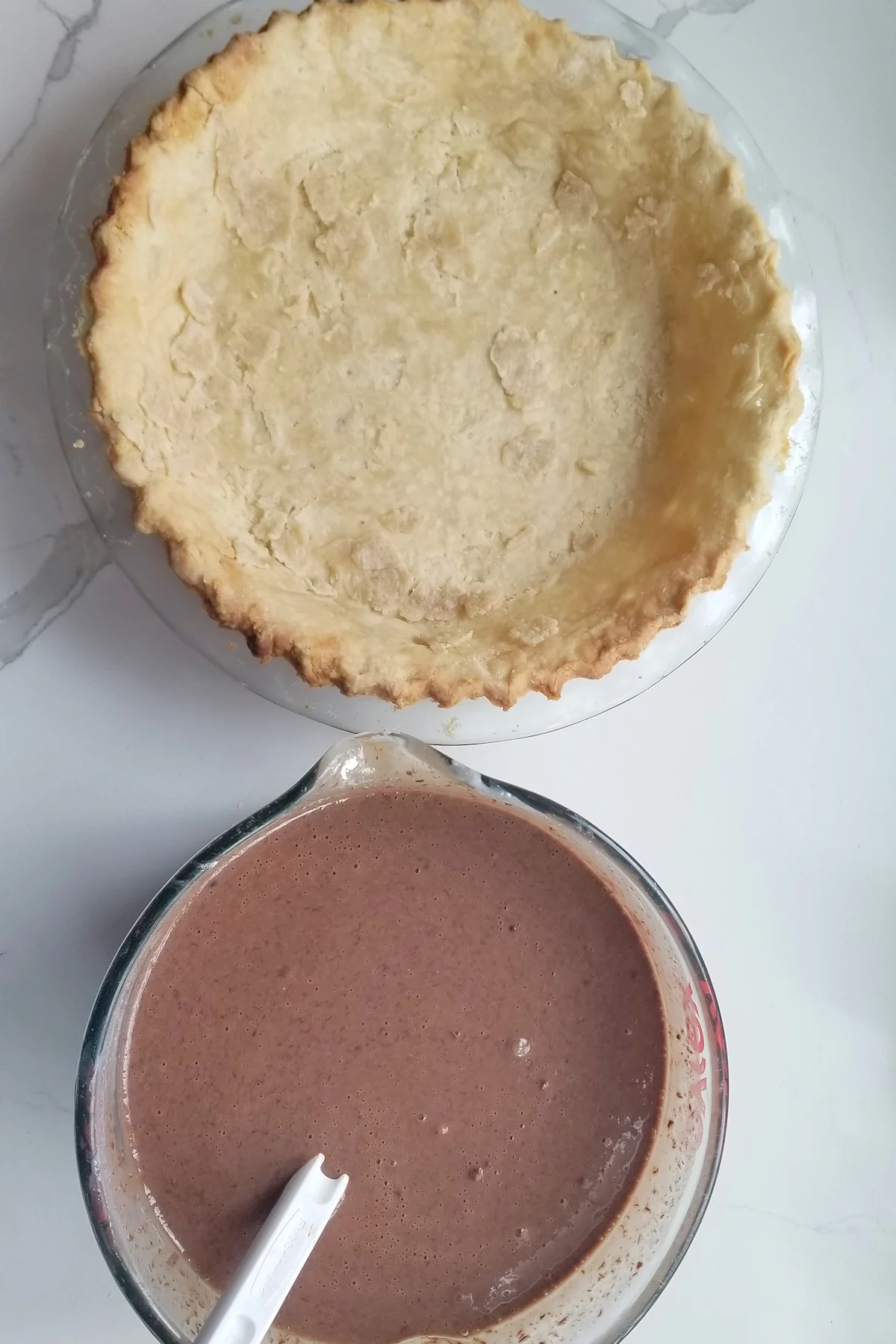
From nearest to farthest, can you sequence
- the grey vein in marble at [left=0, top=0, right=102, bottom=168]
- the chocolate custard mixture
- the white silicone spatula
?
1. the white silicone spatula
2. the chocolate custard mixture
3. the grey vein in marble at [left=0, top=0, right=102, bottom=168]

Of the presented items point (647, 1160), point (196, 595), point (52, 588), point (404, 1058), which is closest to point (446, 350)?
point (196, 595)

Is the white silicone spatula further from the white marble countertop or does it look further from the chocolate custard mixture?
the white marble countertop

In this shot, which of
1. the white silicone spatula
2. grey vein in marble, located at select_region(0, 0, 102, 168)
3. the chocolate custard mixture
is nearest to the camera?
the white silicone spatula

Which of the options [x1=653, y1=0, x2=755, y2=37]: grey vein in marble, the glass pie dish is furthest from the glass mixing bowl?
[x1=653, y1=0, x2=755, y2=37]: grey vein in marble

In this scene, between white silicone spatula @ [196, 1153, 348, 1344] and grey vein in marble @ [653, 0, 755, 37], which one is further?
grey vein in marble @ [653, 0, 755, 37]

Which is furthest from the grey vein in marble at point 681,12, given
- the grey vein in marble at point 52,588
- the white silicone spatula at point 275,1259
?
the white silicone spatula at point 275,1259

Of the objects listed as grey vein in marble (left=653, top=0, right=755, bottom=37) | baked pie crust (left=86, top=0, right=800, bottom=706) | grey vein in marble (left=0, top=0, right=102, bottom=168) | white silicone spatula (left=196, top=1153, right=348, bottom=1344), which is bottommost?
white silicone spatula (left=196, top=1153, right=348, bottom=1344)

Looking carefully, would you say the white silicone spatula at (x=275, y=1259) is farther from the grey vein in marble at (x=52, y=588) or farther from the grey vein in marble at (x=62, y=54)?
the grey vein in marble at (x=62, y=54)
